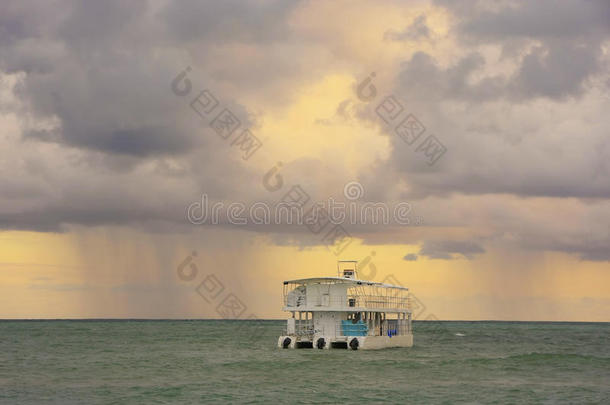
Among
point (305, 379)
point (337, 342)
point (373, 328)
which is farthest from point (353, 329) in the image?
point (305, 379)

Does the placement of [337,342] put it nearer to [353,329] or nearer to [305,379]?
[353,329]

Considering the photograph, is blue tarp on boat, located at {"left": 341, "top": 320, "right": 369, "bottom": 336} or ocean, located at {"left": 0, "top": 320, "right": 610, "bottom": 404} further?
blue tarp on boat, located at {"left": 341, "top": 320, "right": 369, "bottom": 336}

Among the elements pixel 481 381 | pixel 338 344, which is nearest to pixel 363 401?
pixel 481 381

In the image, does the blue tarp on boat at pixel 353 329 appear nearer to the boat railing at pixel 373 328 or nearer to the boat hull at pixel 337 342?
the boat railing at pixel 373 328

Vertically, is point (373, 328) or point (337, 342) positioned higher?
point (373, 328)

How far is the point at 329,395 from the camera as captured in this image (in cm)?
4338

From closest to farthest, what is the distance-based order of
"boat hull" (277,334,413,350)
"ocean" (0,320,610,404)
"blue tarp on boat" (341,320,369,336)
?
1. "ocean" (0,320,610,404)
2. "boat hull" (277,334,413,350)
3. "blue tarp on boat" (341,320,369,336)

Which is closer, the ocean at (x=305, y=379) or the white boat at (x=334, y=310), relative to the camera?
the ocean at (x=305, y=379)

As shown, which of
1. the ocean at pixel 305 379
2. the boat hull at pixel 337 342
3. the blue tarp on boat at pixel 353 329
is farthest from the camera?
the blue tarp on boat at pixel 353 329

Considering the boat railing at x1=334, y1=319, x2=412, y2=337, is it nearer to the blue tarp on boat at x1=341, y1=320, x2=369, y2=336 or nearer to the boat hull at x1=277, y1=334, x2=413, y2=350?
the blue tarp on boat at x1=341, y1=320, x2=369, y2=336

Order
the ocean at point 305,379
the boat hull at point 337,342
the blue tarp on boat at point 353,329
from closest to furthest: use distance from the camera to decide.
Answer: the ocean at point 305,379, the boat hull at point 337,342, the blue tarp on boat at point 353,329

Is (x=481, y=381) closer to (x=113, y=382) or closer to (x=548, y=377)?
(x=548, y=377)

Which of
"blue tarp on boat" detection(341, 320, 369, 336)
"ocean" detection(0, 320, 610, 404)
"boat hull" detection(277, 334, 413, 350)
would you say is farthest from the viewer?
"blue tarp on boat" detection(341, 320, 369, 336)

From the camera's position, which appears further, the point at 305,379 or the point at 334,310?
the point at 334,310
